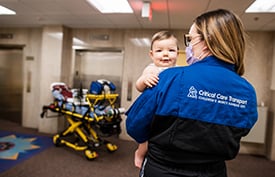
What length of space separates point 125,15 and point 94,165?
2810mm

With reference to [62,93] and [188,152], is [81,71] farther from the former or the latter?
[188,152]

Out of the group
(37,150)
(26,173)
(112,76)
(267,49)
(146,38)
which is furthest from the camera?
(112,76)

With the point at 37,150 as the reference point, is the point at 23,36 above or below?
above

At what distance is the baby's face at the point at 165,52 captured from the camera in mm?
1327

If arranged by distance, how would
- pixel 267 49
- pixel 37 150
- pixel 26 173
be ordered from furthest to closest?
pixel 267 49
pixel 37 150
pixel 26 173

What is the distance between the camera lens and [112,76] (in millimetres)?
5148

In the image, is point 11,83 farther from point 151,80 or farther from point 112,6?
point 151,80

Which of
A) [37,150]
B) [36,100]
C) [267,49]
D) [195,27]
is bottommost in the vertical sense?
[37,150]

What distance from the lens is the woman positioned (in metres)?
0.79

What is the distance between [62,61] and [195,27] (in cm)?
464

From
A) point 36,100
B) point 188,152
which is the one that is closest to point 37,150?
point 36,100

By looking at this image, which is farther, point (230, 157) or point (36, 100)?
point (36, 100)

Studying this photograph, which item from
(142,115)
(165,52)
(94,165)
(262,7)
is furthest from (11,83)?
(262,7)

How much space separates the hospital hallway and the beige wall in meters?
0.72
